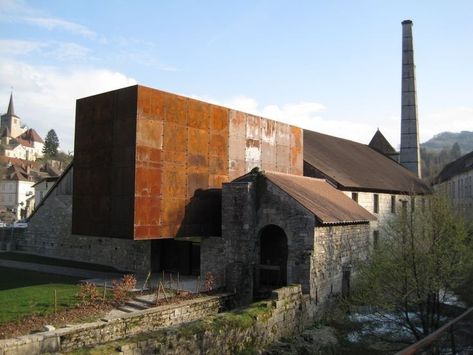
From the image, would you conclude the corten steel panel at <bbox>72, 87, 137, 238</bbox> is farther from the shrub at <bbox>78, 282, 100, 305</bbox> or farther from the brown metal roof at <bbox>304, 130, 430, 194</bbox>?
the brown metal roof at <bbox>304, 130, 430, 194</bbox>

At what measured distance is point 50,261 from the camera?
83.9 ft

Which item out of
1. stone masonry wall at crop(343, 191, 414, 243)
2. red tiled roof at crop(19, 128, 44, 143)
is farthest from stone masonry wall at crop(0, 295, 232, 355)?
red tiled roof at crop(19, 128, 44, 143)

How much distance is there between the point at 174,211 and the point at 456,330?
11.7m

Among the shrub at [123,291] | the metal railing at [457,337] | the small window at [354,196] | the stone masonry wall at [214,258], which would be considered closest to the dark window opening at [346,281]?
the stone masonry wall at [214,258]

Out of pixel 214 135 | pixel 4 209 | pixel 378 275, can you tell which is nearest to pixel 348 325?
pixel 378 275

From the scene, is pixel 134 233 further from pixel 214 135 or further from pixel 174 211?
pixel 214 135

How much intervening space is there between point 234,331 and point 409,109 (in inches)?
1440

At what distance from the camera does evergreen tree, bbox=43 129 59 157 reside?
354 ft

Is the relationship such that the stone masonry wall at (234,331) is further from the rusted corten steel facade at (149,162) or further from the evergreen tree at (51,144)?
the evergreen tree at (51,144)

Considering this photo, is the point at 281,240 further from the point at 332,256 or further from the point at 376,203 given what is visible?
the point at 376,203

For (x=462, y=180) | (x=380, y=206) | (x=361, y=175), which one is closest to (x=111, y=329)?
(x=361, y=175)

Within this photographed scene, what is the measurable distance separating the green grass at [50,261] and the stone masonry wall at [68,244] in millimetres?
474

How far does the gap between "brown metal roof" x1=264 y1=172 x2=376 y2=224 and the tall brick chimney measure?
2248cm

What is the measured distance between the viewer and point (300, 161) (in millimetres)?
23875
